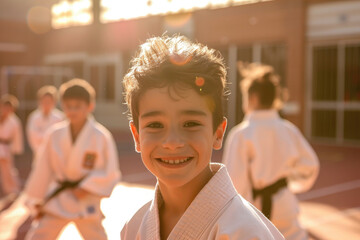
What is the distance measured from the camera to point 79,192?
167 inches

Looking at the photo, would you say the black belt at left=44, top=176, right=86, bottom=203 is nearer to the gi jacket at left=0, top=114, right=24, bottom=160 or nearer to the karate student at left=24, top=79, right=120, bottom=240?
the karate student at left=24, top=79, right=120, bottom=240

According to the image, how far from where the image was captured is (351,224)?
6.70 meters

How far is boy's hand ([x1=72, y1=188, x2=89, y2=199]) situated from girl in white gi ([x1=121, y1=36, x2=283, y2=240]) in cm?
250

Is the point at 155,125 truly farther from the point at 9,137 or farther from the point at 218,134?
the point at 9,137

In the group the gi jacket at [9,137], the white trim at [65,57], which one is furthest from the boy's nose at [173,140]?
the white trim at [65,57]

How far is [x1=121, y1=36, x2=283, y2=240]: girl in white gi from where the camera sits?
1.59 m

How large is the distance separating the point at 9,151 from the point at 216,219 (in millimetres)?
8471

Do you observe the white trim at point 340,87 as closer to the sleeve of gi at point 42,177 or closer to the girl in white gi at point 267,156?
the girl in white gi at point 267,156

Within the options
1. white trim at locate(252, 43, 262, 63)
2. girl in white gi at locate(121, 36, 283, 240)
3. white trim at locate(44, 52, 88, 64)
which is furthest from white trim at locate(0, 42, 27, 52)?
girl in white gi at locate(121, 36, 283, 240)

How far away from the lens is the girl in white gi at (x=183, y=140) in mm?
1587

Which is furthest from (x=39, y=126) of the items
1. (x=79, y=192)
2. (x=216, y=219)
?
(x=216, y=219)

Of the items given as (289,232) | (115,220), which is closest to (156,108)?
(289,232)

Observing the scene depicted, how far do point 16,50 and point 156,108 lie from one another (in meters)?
27.1

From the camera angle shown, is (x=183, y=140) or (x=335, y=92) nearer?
(x=183, y=140)
